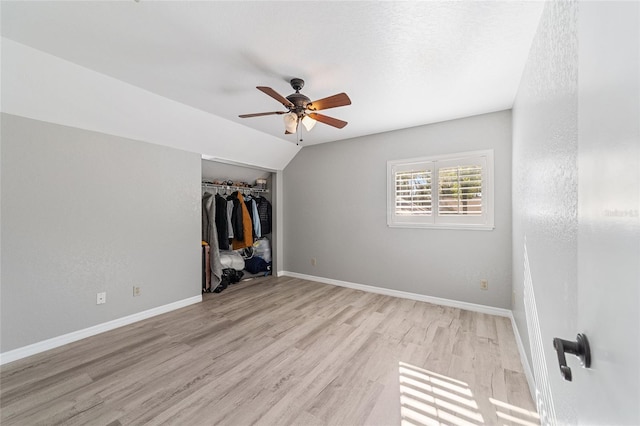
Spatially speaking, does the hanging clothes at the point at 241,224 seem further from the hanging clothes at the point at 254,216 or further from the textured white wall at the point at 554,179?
the textured white wall at the point at 554,179

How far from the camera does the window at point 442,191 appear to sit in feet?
10.2

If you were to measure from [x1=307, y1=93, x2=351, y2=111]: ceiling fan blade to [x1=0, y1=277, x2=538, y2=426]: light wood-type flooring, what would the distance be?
220 cm

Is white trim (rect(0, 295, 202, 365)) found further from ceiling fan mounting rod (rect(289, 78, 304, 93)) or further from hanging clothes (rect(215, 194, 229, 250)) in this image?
ceiling fan mounting rod (rect(289, 78, 304, 93))

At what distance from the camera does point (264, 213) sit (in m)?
4.95

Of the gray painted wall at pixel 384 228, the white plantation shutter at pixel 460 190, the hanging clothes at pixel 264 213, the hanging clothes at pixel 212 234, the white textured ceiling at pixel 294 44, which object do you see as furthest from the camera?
the hanging clothes at pixel 264 213

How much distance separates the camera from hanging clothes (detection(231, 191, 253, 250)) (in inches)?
171

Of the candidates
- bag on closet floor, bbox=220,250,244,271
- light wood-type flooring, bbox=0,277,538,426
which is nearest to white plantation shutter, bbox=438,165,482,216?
light wood-type flooring, bbox=0,277,538,426

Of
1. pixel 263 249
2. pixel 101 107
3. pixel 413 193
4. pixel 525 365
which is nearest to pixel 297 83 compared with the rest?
pixel 101 107

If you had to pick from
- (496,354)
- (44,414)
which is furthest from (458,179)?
(44,414)

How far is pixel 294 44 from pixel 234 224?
3.16m

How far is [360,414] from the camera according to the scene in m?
1.60

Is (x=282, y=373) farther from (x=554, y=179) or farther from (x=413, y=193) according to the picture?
(x=413, y=193)

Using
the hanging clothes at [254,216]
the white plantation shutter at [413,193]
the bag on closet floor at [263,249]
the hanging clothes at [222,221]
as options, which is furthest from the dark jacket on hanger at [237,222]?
the white plantation shutter at [413,193]

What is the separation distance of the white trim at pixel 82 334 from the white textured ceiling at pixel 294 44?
251 cm
